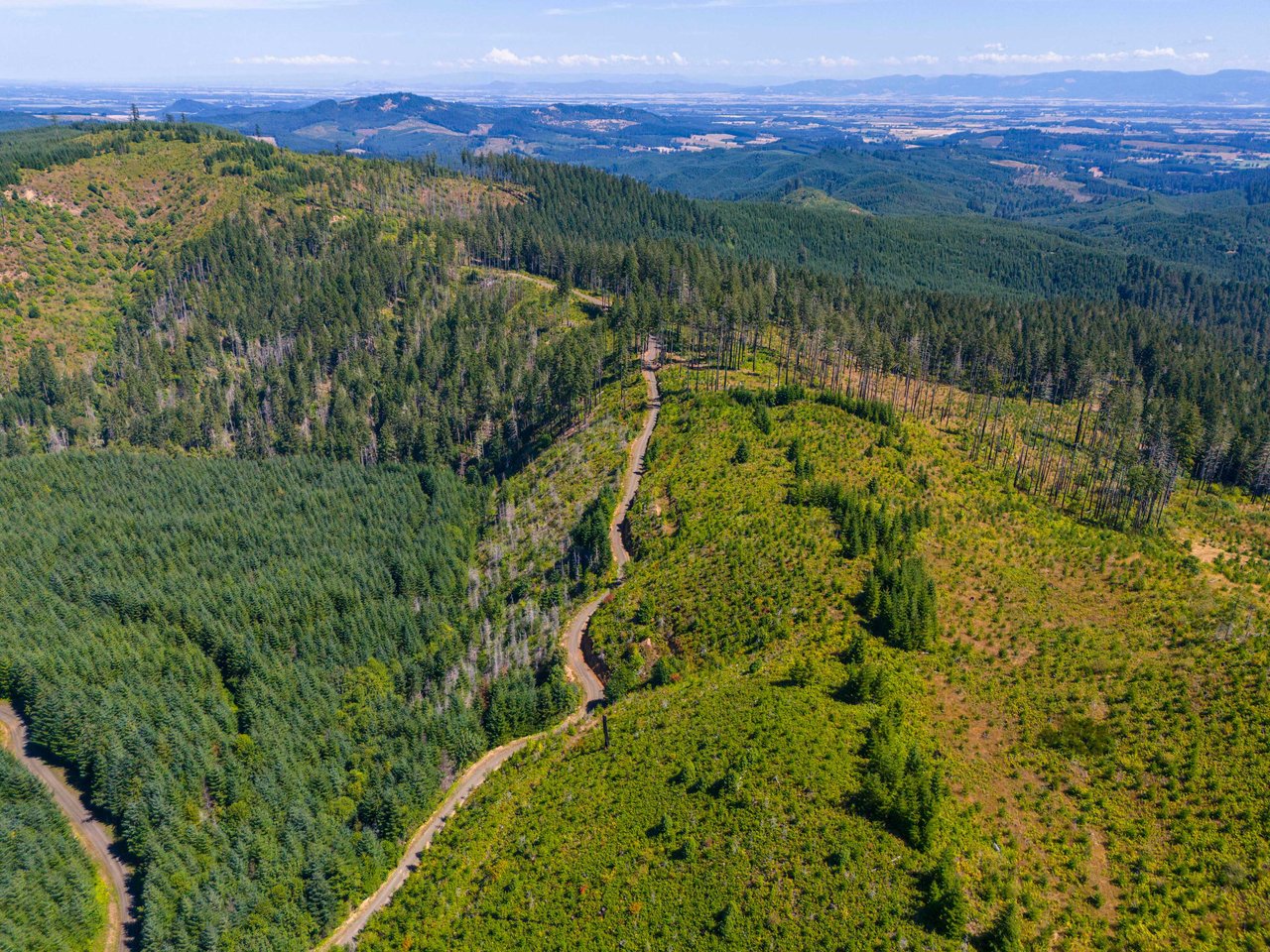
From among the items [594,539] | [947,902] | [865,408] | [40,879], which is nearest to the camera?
[947,902]

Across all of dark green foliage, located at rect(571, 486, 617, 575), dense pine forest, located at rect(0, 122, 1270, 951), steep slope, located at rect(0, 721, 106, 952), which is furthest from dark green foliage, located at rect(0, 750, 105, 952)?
dark green foliage, located at rect(571, 486, 617, 575)

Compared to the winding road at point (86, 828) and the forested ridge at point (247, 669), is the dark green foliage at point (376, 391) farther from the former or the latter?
the winding road at point (86, 828)

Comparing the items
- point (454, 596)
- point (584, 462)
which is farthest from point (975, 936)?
point (584, 462)

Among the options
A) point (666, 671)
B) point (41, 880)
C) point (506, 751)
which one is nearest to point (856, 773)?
point (666, 671)

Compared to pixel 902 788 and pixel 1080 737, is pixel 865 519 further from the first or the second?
pixel 902 788

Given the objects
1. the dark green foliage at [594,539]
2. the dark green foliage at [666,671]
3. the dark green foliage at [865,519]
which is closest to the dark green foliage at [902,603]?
the dark green foliage at [865,519]

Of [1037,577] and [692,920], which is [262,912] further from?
[1037,577]
